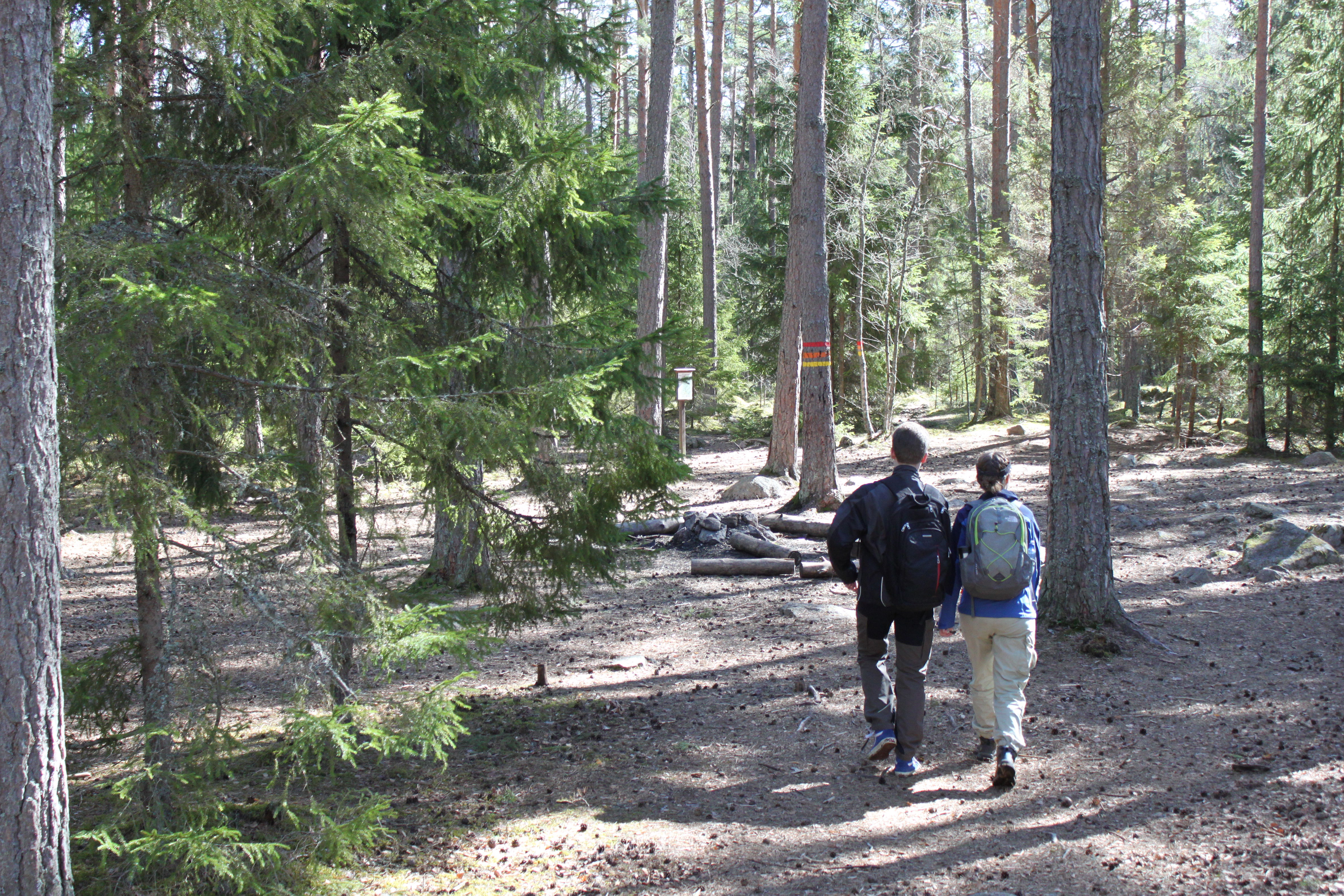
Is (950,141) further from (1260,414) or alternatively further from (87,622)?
(87,622)

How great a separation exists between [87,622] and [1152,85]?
22916 mm

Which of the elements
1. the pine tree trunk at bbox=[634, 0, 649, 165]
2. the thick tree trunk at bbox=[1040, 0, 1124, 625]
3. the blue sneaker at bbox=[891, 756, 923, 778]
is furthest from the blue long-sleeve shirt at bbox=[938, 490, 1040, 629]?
the pine tree trunk at bbox=[634, 0, 649, 165]

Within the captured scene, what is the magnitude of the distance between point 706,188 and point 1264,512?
15.9 metres

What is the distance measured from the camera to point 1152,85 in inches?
789

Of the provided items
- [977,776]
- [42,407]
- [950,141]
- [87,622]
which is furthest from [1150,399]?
[42,407]

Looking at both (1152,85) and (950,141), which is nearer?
(1152,85)

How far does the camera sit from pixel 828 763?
217 inches

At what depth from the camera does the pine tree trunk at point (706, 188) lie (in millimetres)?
23031

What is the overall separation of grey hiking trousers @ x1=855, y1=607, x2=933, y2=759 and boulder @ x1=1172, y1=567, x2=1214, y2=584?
18.4ft

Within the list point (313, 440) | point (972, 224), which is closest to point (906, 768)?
point (313, 440)

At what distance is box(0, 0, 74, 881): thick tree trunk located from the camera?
10.7ft

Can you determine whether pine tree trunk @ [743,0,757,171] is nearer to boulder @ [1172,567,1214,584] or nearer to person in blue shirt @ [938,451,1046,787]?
boulder @ [1172,567,1214,584]

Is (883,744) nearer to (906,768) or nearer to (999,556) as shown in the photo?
(906,768)

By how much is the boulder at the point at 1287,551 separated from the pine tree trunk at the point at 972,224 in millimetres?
13976
